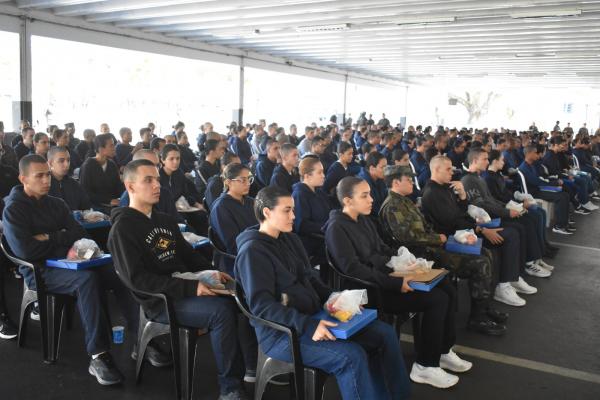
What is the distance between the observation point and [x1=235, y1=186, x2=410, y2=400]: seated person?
251cm

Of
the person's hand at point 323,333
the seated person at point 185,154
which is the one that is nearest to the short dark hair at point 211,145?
the seated person at point 185,154

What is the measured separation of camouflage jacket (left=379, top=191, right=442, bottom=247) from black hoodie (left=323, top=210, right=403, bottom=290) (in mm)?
587

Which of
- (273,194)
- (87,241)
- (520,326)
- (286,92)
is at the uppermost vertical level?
(286,92)

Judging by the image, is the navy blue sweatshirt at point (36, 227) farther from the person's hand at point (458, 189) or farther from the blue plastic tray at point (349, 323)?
the person's hand at point (458, 189)

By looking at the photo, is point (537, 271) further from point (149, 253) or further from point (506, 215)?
point (149, 253)

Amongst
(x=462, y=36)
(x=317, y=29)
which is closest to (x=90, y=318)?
(x=317, y=29)

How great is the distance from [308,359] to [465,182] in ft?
12.6

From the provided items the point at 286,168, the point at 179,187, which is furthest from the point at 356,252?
the point at 179,187

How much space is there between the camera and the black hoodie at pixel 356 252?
3357mm

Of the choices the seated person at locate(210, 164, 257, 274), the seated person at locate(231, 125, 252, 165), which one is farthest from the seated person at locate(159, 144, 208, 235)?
the seated person at locate(231, 125, 252, 165)

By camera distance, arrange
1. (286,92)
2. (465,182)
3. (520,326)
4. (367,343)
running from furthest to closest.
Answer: (286,92), (465,182), (520,326), (367,343)

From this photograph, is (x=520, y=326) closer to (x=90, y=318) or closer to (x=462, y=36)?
(x=90, y=318)

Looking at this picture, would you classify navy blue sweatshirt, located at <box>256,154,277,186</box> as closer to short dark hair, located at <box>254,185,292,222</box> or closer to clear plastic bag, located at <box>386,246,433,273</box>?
clear plastic bag, located at <box>386,246,433,273</box>

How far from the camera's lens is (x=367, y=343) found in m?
2.82
